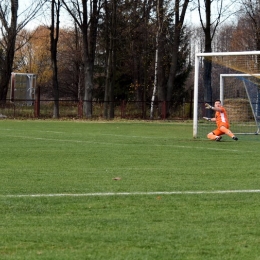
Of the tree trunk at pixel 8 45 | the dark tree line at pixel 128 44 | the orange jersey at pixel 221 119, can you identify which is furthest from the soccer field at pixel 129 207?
the tree trunk at pixel 8 45

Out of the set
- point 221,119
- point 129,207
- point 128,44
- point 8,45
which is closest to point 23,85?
point 8,45

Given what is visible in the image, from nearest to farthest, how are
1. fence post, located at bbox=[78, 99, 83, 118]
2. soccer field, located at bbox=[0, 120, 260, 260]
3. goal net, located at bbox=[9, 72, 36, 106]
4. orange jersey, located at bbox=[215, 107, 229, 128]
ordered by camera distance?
soccer field, located at bbox=[0, 120, 260, 260] → orange jersey, located at bbox=[215, 107, 229, 128] → fence post, located at bbox=[78, 99, 83, 118] → goal net, located at bbox=[9, 72, 36, 106]

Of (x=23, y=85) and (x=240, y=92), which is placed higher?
(x=23, y=85)

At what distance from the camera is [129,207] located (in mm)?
9094

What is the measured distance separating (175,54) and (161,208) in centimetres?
4415

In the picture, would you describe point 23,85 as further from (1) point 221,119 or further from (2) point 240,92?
(1) point 221,119

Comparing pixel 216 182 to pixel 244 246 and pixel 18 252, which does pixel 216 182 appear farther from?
pixel 18 252

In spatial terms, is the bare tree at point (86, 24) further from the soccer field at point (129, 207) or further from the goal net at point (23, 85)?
the soccer field at point (129, 207)

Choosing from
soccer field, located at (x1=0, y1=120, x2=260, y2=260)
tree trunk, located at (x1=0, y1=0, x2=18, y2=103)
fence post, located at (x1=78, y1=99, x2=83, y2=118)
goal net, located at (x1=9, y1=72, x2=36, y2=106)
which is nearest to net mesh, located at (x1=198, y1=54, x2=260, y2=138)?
soccer field, located at (x1=0, y1=120, x2=260, y2=260)

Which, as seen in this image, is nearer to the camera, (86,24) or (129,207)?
(129,207)

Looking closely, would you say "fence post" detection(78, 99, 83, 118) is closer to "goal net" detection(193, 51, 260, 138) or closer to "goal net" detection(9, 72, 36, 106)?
"goal net" detection(9, 72, 36, 106)

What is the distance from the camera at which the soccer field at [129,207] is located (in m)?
6.77

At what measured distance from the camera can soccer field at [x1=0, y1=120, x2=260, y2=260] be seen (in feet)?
22.2

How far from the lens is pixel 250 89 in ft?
100
